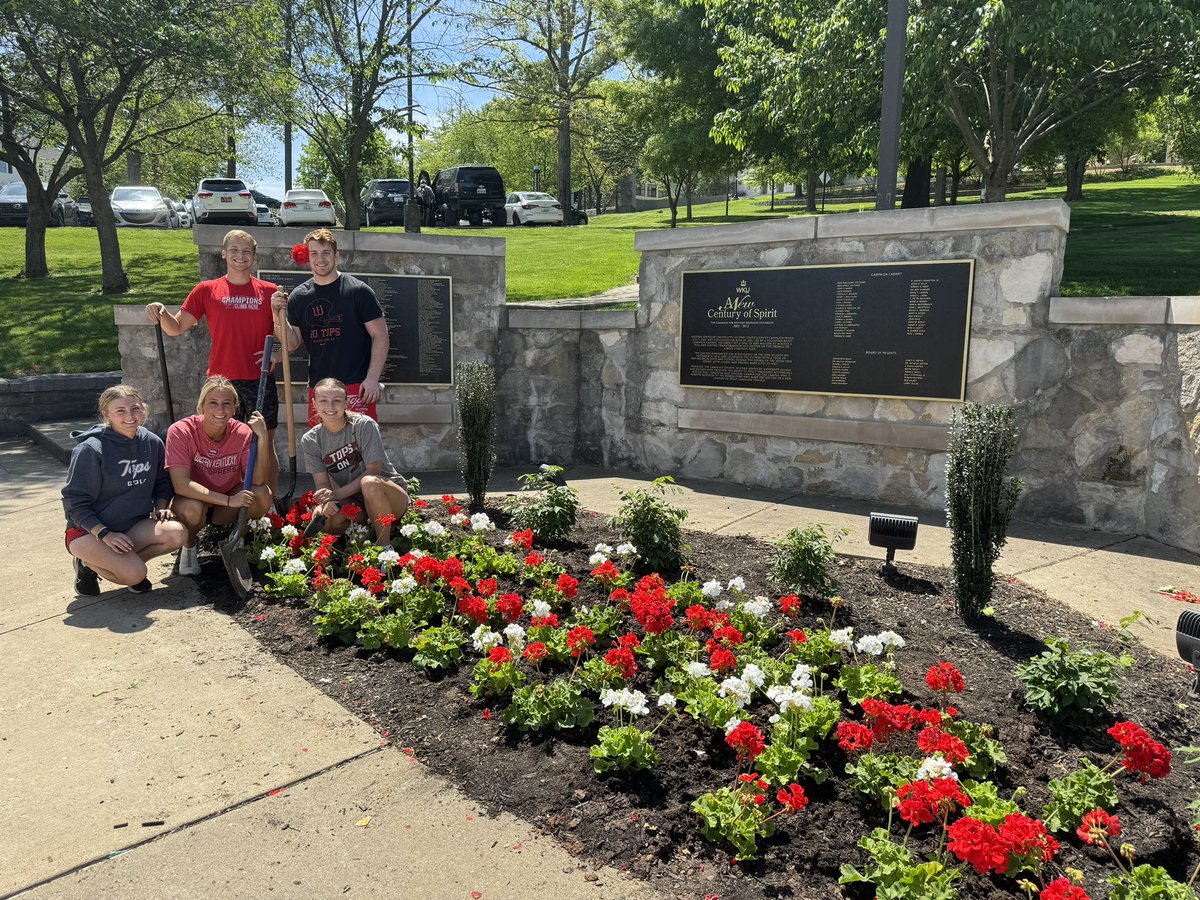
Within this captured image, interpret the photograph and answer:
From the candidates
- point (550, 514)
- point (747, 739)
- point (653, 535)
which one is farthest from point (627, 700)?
point (550, 514)

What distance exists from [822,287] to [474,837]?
525cm

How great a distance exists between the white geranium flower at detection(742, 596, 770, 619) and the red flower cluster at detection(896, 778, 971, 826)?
4.34 feet

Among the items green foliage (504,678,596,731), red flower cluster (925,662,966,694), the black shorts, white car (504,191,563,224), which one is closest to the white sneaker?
the black shorts

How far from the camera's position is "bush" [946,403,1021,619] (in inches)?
162

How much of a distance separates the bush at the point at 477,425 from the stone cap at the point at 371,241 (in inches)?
75.4

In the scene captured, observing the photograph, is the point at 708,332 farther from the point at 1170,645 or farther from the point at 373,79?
the point at 373,79

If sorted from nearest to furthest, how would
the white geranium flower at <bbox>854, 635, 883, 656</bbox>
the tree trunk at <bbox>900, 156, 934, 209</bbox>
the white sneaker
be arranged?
the white geranium flower at <bbox>854, 635, 883, 656</bbox> < the white sneaker < the tree trunk at <bbox>900, 156, 934, 209</bbox>

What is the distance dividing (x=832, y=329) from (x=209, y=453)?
4589 millimetres

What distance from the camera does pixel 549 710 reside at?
340 centimetres

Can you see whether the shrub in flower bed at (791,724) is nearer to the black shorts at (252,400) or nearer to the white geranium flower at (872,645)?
the white geranium flower at (872,645)

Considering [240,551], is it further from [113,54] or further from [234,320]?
[113,54]

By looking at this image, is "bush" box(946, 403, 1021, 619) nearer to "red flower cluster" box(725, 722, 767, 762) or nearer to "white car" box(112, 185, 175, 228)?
"red flower cluster" box(725, 722, 767, 762)

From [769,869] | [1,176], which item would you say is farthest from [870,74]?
[1,176]

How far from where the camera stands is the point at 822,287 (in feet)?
22.5
